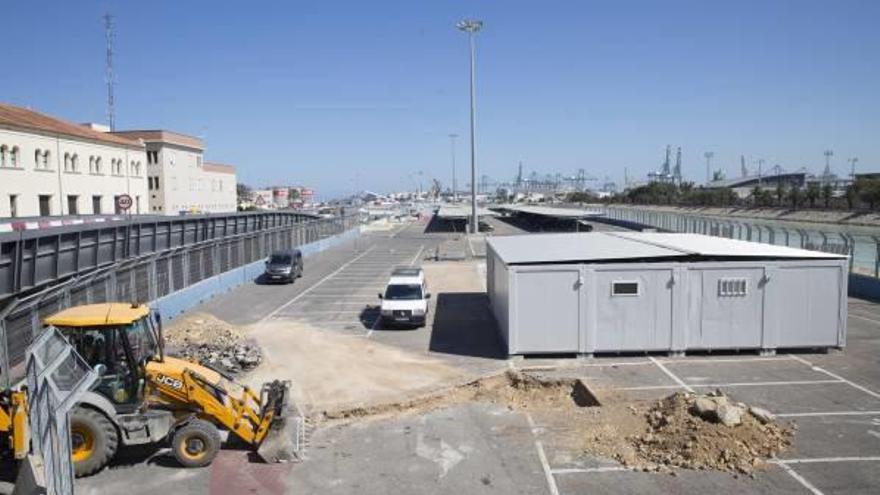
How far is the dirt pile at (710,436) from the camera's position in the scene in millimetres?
11375

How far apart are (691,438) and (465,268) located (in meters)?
30.5

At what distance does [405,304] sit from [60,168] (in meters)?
42.0

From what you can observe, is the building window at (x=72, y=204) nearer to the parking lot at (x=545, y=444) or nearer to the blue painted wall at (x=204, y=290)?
the blue painted wall at (x=204, y=290)

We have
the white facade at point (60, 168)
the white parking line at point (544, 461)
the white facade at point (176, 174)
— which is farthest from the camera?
the white facade at point (176, 174)

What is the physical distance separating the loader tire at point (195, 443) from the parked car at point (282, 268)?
82.6ft

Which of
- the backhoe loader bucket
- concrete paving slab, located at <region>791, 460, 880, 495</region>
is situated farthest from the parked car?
concrete paving slab, located at <region>791, 460, 880, 495</region>

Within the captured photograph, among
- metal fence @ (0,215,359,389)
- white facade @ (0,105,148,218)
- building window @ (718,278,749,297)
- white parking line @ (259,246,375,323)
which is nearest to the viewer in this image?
metal fence @ (0,215,359,389)

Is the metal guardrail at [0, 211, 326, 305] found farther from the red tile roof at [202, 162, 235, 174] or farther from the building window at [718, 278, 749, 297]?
the red tile roof at [202, 162, 235, 174]

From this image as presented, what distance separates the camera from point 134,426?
36.6ft

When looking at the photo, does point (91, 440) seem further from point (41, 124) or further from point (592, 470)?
point (41, 124)

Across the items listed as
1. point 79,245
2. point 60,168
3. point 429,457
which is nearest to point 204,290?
point 79,245

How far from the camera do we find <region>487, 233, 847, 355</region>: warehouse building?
18859 mm

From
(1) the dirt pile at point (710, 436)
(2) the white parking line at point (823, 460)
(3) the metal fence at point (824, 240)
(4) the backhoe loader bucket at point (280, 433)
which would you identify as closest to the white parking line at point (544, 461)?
(1) the dirt pile at point (710, 436)

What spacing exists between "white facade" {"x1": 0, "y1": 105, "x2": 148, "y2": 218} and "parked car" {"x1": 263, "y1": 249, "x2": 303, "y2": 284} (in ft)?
70.5
